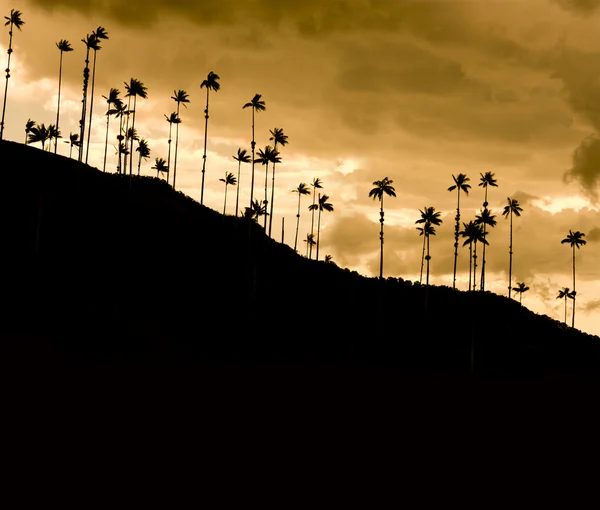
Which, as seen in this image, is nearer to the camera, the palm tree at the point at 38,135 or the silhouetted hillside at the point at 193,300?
the silhouetted hillside at the point at 193,300

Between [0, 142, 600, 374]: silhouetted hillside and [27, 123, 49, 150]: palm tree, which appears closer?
[0, 142, 600, 374]: silhouetted hillside

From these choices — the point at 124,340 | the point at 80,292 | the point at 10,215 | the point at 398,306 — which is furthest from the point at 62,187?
the point at 398,306

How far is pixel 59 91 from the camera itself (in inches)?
4077

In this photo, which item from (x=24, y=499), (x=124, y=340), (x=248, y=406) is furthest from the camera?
(x=124, y=340)

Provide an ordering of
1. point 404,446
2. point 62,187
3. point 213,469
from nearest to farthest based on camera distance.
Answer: point 213,469
point 404,446
point 62,187

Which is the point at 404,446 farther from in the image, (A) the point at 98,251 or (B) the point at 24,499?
(A) the point at 98,251

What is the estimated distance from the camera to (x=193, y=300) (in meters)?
61.7

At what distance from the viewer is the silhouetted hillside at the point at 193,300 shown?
166 feet

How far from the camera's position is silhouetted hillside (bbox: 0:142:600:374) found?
166ft

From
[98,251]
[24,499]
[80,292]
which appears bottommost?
[24,499]

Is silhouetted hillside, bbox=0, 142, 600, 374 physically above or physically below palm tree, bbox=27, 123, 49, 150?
below

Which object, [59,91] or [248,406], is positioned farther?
[59,91]

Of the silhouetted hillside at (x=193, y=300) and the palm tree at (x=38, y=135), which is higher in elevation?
the palm tree at (x=38, y=135)

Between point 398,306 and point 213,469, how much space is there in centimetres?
6849
